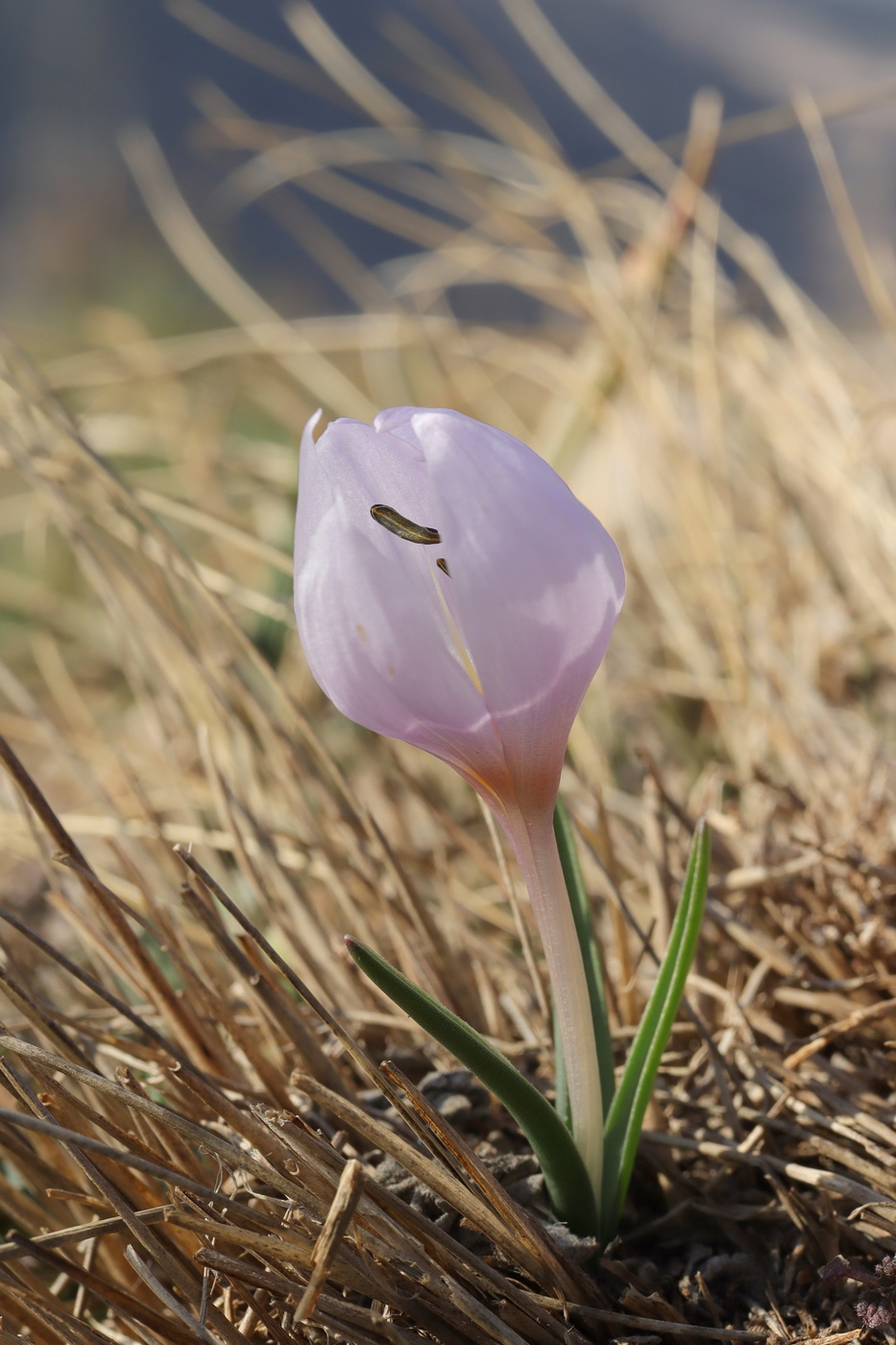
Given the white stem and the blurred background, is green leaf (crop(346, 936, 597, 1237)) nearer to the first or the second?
the white stem

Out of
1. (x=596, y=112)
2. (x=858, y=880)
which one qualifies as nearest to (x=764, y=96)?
(x=596, y=112)

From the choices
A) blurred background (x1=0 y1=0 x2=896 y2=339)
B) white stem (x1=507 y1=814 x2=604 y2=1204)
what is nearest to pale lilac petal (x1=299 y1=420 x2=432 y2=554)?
white stem (x1=507 y1=814 x2=604 y2=1204)

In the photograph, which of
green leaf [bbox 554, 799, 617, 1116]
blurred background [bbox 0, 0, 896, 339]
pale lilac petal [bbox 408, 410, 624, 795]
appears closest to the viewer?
pale lilac petal [bbox 408, 410, 624, 795]

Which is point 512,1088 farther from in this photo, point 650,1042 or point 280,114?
point 280,114

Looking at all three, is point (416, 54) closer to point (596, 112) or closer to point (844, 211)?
point (596, 112)

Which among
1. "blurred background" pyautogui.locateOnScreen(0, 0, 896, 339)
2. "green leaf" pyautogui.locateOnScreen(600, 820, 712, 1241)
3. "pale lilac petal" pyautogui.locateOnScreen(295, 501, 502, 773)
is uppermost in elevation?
"blurred background" pyautogui.locateOnScreen(0, 0, 896, 339)

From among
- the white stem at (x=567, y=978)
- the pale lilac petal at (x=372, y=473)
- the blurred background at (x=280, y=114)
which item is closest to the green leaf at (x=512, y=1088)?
the white stem at (x=567, y=978)

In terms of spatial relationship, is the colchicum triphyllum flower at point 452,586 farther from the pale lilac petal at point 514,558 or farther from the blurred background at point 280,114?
the blurred background at point 280,114
